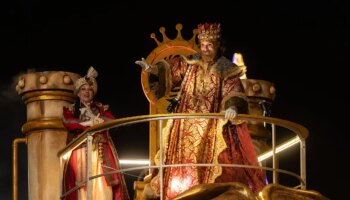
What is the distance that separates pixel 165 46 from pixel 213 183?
340cm

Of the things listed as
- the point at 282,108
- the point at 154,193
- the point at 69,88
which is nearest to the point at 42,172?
the point at 69,88

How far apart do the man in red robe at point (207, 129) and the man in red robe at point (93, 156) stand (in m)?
0.83

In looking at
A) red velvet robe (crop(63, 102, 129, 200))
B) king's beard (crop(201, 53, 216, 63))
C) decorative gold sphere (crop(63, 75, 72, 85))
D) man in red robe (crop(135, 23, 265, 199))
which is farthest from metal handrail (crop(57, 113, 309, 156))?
decorative gold sphere (crop(63, 75, 72, 85))

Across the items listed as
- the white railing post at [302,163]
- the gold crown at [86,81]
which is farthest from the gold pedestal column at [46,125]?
the white railing post at [302,163]

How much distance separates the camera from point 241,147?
15.2 meters

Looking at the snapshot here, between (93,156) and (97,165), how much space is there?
0.11 meters

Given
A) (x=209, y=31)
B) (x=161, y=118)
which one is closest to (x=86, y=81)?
(x=209, y=31)

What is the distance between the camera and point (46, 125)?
682 inches

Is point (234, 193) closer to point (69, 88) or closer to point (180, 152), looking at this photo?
point (180, 152)

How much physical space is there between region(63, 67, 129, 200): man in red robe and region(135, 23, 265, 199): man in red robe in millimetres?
833

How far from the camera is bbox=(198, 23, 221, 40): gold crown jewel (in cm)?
1528

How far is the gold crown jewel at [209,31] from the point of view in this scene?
1528cm

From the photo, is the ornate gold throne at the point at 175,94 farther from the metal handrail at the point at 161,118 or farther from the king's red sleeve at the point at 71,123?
the king's red sleeve at the point at 71,123

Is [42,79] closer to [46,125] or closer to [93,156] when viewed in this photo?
[46,125]
